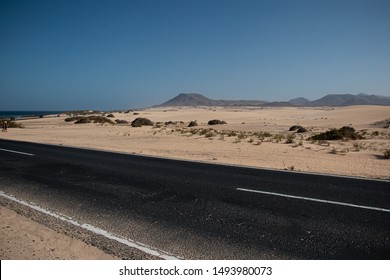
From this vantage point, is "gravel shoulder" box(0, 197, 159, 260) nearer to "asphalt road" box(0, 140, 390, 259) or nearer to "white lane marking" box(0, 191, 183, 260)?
"white lane marking" box(0, 191, 183, 260)

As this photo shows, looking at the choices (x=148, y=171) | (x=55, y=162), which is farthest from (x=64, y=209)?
Answer: (x=55, y=162)

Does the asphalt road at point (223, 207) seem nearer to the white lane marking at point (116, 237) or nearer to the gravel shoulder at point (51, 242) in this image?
the white lane marking at point (116, 237)

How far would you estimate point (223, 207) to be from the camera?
677 cm

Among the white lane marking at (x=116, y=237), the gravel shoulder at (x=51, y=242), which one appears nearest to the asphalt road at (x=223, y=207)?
the white lane marking at (x=116, y=237)

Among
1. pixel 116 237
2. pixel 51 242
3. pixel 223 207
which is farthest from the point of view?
pixel 223 207

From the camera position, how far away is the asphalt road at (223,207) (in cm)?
488

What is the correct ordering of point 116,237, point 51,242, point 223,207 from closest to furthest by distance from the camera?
point 51,242, point 116,237, point 223,207

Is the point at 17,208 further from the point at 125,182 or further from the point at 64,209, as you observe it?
the point at 125,182

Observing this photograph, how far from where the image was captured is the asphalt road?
4883 mm

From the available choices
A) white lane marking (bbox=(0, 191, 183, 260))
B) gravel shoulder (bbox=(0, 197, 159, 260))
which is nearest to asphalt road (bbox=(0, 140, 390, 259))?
white lane marking (bbox=(0, 191, 183, 260))

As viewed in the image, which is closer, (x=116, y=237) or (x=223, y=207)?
(x=116, y=237)

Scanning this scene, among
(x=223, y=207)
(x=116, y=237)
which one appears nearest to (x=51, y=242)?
(x=116, y=237)

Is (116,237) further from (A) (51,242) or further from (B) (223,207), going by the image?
(B) (223,207)

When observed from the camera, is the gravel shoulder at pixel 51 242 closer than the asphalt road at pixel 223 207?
Yes
